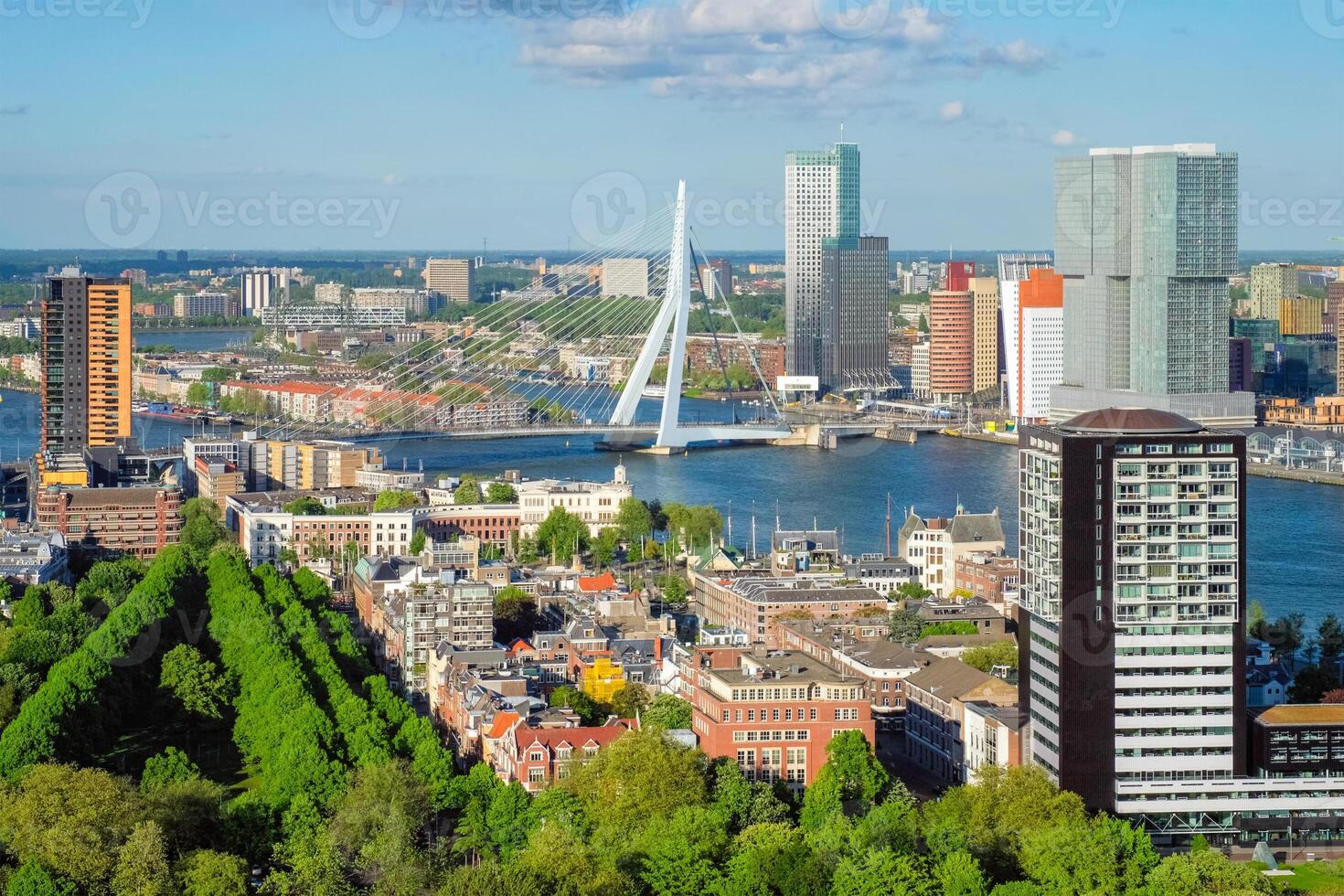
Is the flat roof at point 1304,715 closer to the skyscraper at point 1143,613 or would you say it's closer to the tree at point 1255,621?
the skyscraper at point 1143,613

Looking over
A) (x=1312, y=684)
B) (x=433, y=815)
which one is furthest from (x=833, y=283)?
(x=433, y=815)

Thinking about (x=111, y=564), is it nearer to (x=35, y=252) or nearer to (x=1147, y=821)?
(x=1147, y=821)

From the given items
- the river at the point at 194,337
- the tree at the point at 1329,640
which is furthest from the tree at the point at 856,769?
the river at the point at 194,337

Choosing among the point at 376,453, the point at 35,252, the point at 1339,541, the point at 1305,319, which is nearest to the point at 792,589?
the point at 1339,541

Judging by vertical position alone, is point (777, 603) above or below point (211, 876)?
above

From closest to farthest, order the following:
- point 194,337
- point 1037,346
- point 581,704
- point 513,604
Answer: point 581,704 → point 513,604 → point 1037,346 → point 194,337

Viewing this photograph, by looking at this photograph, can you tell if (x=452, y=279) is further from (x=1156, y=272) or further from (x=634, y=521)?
(x=634, y=521)

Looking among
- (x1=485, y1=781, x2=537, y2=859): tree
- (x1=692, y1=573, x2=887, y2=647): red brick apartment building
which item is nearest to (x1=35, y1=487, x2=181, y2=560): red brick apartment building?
(x1=692, y1=573, x2=887, y2=647): red brick apartment building
